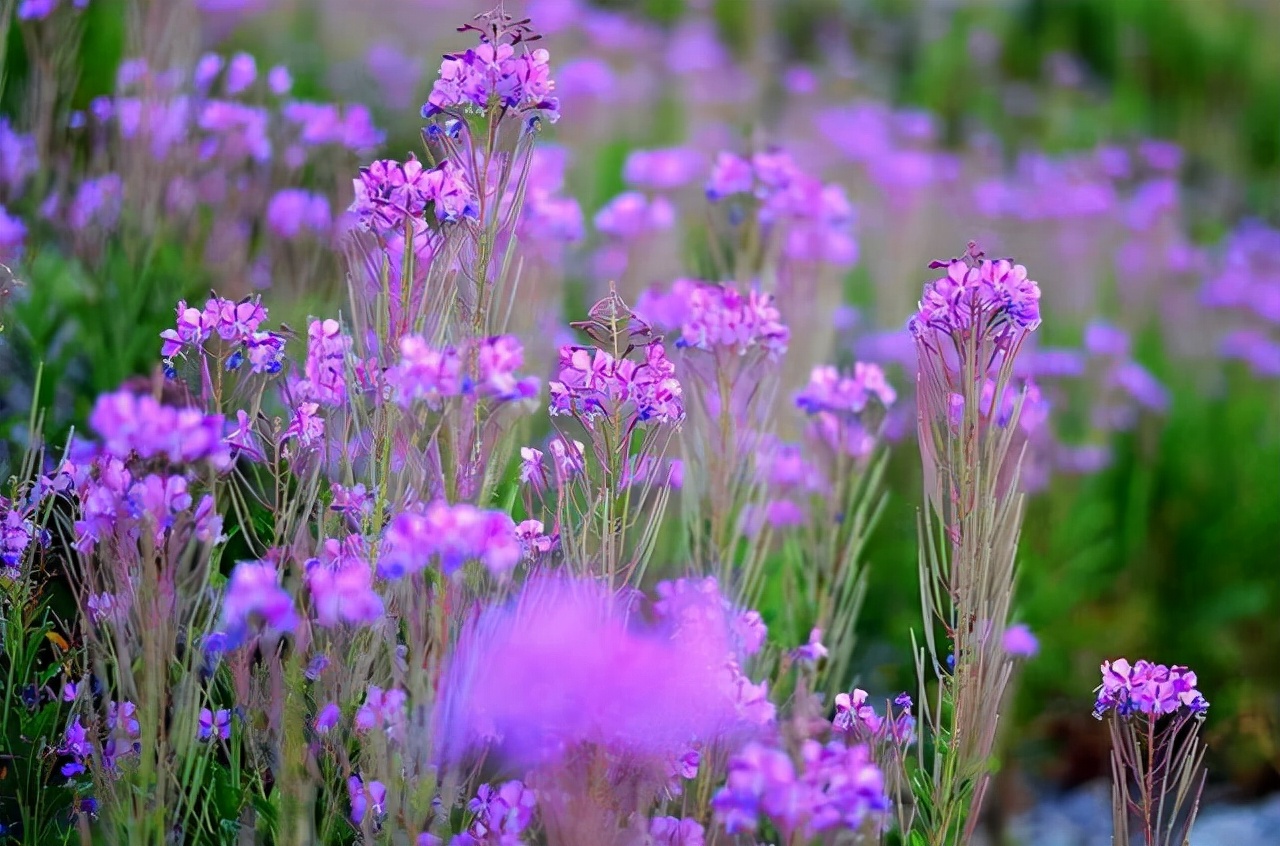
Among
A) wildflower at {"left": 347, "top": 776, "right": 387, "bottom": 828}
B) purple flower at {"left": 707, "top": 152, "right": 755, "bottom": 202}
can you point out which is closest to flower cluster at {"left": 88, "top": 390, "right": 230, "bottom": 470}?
wildflower at {"left": 347, "top": 776, "right": 387, "bottom": 828}

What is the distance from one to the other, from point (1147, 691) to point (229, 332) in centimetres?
130

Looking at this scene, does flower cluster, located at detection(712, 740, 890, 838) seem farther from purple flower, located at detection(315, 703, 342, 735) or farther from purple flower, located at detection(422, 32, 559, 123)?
purple flower, located at detection(422, 32, 559, 123)

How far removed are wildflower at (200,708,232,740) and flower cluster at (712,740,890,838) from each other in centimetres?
83

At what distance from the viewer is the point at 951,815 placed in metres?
1.67

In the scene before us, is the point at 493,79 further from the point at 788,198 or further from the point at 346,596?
the point at 788,198

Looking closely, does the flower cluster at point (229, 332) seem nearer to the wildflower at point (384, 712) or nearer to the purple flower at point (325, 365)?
the purple flower at point (325, 365)

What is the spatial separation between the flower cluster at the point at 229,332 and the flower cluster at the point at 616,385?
1.28 ft

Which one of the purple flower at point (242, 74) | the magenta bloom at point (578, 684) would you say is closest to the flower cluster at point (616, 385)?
the magenta bloom at point (578, 684)

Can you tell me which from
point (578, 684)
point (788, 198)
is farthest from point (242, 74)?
point (578, 684)

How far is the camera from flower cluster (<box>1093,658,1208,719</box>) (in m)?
1.65

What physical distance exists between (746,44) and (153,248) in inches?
240

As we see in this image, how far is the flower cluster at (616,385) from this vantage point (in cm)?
158

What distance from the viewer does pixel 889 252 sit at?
4.34 metres

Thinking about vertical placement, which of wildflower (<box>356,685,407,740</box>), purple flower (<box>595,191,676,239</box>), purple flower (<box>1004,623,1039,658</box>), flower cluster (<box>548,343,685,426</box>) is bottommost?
purple flower (<box>1004,623,1039,658</box>)
